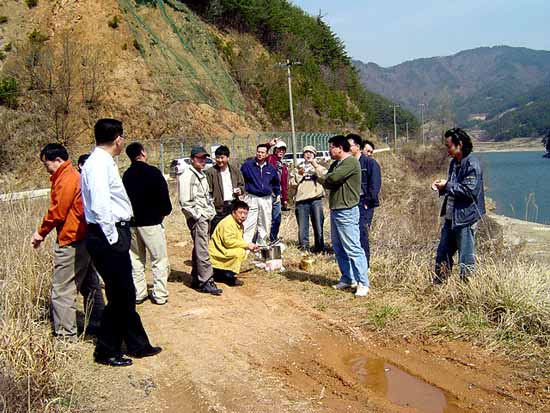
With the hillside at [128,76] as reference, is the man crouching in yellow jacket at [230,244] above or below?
below

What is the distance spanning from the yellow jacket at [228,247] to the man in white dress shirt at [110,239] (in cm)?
233

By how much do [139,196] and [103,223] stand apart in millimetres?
1703

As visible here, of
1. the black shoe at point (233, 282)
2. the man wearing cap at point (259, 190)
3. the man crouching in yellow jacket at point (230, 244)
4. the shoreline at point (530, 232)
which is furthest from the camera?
the shoreline at point (530, 232)

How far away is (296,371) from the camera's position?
444cm

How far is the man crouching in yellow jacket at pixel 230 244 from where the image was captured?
6777mm

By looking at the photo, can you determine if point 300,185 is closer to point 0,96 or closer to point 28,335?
point 28,335

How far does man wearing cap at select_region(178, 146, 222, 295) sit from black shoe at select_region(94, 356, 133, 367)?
2110 mm

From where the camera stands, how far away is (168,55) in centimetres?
3347

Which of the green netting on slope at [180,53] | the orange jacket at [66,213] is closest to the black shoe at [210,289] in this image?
the orange jacket at [66,213]

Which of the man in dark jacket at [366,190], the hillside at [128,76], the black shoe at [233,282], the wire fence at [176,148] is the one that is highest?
the hillside at [128,76]

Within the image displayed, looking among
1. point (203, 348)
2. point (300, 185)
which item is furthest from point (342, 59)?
point (203, 348)

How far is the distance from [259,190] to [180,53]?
29283 millimetres

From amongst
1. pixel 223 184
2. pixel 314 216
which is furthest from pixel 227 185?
pixel 314 216

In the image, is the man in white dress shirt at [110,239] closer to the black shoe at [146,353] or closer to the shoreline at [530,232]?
the black shoe at [146,353]
